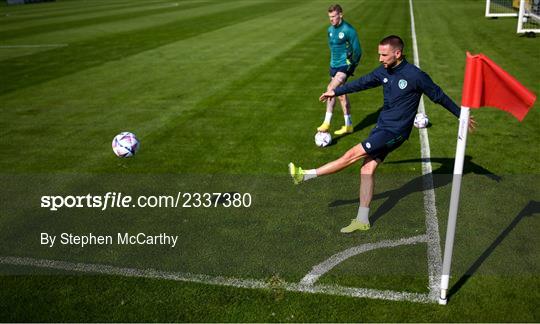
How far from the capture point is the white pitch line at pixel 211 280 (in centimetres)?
470

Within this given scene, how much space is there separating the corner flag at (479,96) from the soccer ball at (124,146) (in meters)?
5.62

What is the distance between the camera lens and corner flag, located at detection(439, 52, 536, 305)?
4.16 m

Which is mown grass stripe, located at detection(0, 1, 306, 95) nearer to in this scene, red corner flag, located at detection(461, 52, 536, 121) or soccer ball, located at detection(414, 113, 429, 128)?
soccer ball, located at detection(414, 113, 429, 128)

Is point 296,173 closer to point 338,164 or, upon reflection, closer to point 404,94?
point 338,164

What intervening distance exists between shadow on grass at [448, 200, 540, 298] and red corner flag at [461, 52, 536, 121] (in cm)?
167

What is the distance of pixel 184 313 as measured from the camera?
14.9 ft

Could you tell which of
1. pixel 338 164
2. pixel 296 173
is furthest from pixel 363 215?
pixel 296 173

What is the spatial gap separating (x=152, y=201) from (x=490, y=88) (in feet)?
15.0

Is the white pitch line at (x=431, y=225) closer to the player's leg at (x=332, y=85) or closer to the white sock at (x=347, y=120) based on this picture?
the white sock at (x=347, y=120)

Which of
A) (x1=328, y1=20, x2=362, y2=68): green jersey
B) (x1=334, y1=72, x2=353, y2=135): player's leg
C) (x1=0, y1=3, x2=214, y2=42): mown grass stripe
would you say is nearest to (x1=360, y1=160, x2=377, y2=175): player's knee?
(x1=334, y1=72, x2=353, y2=135): player's leg

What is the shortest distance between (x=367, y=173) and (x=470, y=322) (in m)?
2.19

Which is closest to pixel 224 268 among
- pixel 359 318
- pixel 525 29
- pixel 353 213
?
pixel 359 318

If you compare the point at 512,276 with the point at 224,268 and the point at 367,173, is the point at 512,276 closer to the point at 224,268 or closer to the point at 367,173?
the point at 367,173

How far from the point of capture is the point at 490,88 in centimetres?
430
